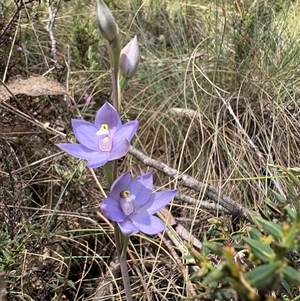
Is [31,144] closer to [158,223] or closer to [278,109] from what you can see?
[278,109]

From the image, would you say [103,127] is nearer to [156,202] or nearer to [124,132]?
[124,132]

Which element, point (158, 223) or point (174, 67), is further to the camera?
point (174, 67)

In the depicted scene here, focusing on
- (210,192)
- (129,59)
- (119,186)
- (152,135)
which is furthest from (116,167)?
(152,135)

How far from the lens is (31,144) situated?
67.8 inches

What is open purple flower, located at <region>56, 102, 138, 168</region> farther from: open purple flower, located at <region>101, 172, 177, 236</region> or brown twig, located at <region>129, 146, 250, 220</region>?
brown twig, located at <region>129, 146, 250, 220</region>

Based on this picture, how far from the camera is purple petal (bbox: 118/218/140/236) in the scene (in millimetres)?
865

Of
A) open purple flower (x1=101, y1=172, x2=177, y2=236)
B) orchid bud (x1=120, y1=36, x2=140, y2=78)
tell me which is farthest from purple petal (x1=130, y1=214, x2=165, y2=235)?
orchid bud (x1=120, y1=36, x2=140, y2=78)

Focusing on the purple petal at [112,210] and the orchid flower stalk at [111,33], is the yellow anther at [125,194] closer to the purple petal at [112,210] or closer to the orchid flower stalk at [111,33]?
the purple petal at [112,210]

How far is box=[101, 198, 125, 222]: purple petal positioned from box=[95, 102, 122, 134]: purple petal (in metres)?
0.15

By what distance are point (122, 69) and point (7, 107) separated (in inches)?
34.4

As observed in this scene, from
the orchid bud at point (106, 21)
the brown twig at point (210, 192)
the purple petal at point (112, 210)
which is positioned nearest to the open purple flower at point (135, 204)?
the purple petal at point (112, 210)

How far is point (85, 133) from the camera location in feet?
3.24

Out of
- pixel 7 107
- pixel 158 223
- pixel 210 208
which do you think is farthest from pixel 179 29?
pixel 158 223

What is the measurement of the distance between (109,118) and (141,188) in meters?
0.15
